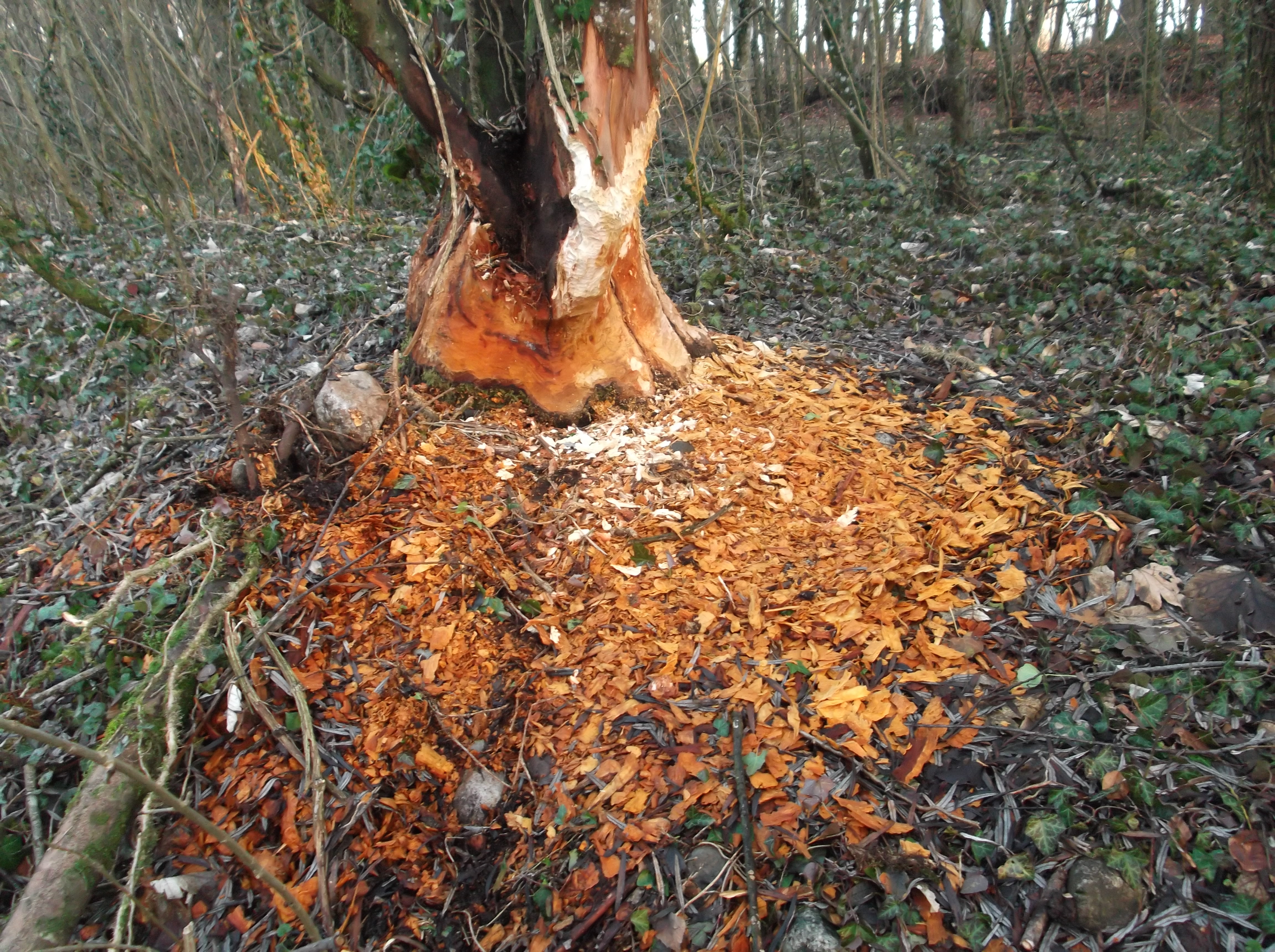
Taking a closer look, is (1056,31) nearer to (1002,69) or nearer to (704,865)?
(1002,69)

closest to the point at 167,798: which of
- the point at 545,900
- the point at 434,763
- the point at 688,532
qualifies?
the point at 434,763

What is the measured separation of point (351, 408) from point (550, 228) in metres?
1.10

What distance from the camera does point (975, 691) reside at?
2.07 m

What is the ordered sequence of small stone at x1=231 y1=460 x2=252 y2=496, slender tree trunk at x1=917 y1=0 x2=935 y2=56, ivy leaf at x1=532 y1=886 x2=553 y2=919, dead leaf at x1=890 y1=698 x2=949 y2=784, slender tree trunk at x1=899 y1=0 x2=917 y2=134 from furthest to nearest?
slender tree trunk at x1=917 y1=0 x2=935 y2=56, slender tree trunk at x1=899 y1=0 x2=917 y2=134, small stone at x1=231 y1=460 x2=252 y2=496, dead leaf at x1=890 y1=698 x2=949 y2=784, ivy leaf at x1=532 y1=886 x2=553 y2=919

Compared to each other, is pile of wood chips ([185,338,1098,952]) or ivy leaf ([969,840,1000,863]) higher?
pile of wood chips ([185,338,1098,952])

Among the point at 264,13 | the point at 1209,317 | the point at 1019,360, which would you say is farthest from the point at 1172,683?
the point at 264,13

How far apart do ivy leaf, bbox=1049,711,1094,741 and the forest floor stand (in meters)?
0.01

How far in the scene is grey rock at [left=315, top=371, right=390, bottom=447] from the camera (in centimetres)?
265

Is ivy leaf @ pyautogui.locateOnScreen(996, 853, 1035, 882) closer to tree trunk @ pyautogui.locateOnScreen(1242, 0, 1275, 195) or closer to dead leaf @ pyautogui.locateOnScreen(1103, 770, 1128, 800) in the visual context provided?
dead leaf @ pyautogui.locateOnScreen(1103, 770, 1128, 800)

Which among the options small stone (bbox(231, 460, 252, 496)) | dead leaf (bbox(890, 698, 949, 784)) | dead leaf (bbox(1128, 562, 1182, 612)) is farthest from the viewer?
small stone (bbox(231, 460, 252, 496))

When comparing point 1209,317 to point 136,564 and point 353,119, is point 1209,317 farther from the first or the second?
point 353,119

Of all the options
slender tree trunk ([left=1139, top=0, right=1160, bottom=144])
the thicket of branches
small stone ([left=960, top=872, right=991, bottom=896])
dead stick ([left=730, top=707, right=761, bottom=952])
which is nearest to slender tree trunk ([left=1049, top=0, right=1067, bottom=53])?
the thicket of branches

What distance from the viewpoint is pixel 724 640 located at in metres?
2.29

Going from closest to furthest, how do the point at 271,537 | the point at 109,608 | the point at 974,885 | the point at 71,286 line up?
the point at 974,885, the point at 109,608, the point at 271,537, the point at 71,286
